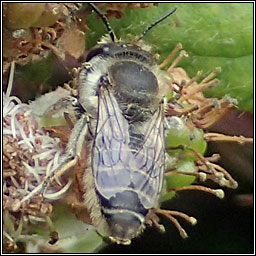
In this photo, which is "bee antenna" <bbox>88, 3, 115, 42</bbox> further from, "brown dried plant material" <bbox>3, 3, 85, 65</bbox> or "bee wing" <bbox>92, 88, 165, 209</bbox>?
"bee wing" <bbox>92, 88, 165, 209</bbox>

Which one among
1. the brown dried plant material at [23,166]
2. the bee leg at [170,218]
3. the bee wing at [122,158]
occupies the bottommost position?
the bee leg at [170,218]

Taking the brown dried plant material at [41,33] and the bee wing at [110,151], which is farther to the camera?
the brown dried plant material at [41,33]

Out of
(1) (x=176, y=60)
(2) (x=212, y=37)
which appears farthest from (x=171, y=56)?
(2) (x=212, y=37)

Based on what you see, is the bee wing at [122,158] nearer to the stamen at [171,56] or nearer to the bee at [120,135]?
the bee at [120,135]

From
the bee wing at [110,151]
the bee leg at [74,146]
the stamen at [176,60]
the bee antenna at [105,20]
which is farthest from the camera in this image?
the stamen at [176,60]

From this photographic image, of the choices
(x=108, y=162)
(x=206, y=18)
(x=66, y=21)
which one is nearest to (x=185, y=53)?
(x=206, y=18)

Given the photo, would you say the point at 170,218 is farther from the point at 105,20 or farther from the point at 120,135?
the point at 105,20

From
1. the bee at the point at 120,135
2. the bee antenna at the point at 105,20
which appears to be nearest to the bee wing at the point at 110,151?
the bee at the point at 120,135
